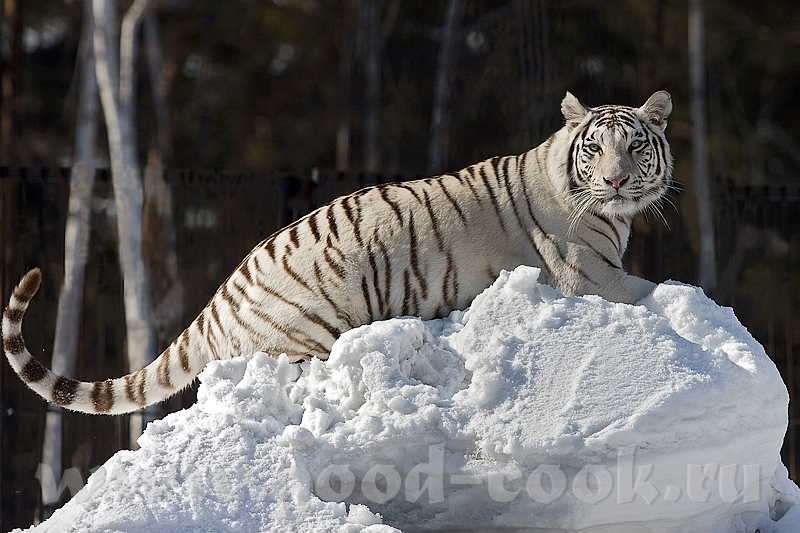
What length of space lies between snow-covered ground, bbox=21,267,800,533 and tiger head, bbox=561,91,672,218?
630 mm

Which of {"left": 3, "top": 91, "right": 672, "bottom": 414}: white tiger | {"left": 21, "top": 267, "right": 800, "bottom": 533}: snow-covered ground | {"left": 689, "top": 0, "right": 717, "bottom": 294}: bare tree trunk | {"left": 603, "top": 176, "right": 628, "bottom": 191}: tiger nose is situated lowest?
{"left": 21, "top": 267, "right": 800, "bottom": 533}: snow-covered ground

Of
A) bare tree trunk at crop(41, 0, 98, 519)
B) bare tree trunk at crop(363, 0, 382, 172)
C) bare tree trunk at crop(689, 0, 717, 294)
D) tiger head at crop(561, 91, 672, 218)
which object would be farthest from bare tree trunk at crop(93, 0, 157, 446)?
bare tree trunk at crop(689, 0, 717, 294)

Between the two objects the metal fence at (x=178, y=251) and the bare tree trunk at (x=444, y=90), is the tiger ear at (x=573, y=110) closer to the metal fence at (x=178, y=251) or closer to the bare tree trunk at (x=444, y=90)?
the metal fence at (x=178, y=251)

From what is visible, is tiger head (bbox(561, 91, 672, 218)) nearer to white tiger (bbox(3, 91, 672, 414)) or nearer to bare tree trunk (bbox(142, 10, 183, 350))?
white tiger (bbox(3, 91, 672, 414))

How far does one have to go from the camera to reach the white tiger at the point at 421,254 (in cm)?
404

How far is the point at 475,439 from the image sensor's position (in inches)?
133

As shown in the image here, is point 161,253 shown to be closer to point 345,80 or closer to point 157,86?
point 157,86

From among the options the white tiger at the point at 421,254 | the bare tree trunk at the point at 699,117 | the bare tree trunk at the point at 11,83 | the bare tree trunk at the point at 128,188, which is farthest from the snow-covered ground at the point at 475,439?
the bare tree trunk at the point at 11,83

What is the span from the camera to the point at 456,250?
13.5ft

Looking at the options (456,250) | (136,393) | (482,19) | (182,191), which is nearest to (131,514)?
(136,393)

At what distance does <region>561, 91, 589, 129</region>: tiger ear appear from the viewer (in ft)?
14.1

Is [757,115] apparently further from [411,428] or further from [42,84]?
[411,428]

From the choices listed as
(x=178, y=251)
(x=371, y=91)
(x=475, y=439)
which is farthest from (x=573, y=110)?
(x=371, y=91)

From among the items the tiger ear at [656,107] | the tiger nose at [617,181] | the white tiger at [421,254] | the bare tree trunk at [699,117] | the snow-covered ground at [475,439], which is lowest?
the snow-covered ground at [475,439]
